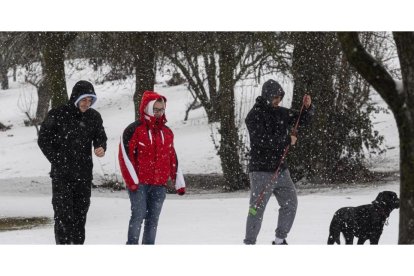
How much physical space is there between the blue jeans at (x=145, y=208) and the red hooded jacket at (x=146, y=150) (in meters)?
0.07

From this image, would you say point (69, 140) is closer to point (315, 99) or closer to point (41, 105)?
point (315, 99)

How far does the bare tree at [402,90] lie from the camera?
19.6ft

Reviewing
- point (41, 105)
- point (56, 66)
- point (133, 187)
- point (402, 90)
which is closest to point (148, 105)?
point (133, 187)

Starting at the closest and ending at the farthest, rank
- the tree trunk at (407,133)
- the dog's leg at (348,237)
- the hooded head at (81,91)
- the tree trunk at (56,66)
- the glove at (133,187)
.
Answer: the tree trunk at (407,133)
the glove at (133,187)
the hooded head at (81,91)
the dog's leg at (348,237)
the tree trunk at (56,66)

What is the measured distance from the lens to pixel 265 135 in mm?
7234

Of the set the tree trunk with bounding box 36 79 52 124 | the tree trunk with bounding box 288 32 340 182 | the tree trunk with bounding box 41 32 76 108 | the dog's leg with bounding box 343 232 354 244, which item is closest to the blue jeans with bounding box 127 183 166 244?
the dog's leg with bounding box 343 232 354 244

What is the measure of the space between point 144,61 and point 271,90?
852 cm

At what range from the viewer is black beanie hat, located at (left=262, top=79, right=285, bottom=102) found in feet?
23.6

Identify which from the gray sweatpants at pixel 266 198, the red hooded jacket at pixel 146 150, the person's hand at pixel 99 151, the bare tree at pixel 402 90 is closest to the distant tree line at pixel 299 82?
the gray sweatpants at pixel 266 198

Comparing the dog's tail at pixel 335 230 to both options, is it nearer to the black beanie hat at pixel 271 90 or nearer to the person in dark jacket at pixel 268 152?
the person in dark jacket at pixel 268 152

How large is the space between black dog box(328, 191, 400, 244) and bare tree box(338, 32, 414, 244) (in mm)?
876

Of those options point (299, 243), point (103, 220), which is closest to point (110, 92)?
point (103, 220)

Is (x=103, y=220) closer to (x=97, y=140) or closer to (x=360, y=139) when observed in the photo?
(x=97, y=140)

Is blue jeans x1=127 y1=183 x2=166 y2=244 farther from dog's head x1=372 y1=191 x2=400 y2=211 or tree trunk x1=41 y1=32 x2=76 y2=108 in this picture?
tree trunk x1=41 y1=32 x2=76 y2=108
